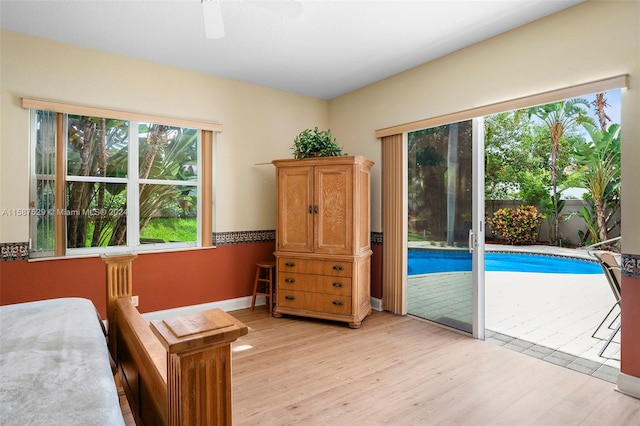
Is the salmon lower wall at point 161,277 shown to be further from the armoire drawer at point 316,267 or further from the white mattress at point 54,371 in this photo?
the white mattress at point 54,371

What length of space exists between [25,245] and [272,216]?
2.49 meters

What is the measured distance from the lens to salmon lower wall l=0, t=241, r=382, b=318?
3020 millimetres

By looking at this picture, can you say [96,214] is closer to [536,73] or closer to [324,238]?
[324,238]

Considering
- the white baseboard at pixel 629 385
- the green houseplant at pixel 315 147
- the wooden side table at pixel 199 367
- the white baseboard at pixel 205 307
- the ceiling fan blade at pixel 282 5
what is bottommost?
the white baseboard at pixel 629 385

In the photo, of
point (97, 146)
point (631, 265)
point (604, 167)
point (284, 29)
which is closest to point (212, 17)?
point (284, 29)

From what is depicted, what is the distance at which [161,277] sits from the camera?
3689 millimetres

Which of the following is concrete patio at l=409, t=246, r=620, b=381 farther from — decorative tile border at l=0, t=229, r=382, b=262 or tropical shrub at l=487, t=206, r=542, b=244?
tropical shrub at l=487, t=206, r=542, b=244

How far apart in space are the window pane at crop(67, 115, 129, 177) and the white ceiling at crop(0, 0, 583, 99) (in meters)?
0.71

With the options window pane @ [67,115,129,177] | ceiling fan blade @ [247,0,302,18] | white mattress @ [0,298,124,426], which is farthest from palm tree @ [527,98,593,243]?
white mattress @ [0,298,124,426]

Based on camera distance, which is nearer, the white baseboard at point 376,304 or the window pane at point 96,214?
the window pane at point 96,214

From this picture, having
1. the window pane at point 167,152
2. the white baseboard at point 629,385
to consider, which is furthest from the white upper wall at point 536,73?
the window pane at point 167,152

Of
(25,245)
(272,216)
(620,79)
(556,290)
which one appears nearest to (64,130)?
(25,245)

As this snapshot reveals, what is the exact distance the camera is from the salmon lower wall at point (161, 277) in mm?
3020

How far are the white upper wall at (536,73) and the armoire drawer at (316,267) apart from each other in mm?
867
